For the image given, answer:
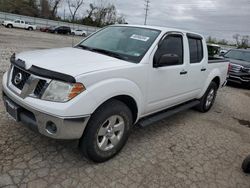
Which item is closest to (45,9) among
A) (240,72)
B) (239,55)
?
(239,55)

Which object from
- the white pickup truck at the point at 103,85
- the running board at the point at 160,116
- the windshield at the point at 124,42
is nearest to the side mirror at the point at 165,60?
the white pickup truck at the point at 103,85

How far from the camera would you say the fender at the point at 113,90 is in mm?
2697

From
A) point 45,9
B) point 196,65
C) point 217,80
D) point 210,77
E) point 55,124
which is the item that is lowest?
point 55,124

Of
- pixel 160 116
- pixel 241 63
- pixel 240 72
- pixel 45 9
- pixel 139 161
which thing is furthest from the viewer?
pixel 45 9

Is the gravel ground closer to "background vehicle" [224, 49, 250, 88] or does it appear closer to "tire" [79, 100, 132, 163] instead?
"tire" [79, 100, 132, 163]

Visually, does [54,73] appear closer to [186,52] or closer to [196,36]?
[186,52]

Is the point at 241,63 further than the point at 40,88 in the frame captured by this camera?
Yes

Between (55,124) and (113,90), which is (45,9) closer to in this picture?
(113,90)

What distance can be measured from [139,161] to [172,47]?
2.01 metres

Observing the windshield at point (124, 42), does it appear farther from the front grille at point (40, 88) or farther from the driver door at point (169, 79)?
the front grille at point (40, 88)

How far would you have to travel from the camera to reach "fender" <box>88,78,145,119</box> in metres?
2.70

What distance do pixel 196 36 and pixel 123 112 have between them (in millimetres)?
2783

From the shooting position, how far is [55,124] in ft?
8.33

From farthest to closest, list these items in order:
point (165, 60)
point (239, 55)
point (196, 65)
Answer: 1. point (239, 55)
2. point (196, 65)
3. point (165, 60)
